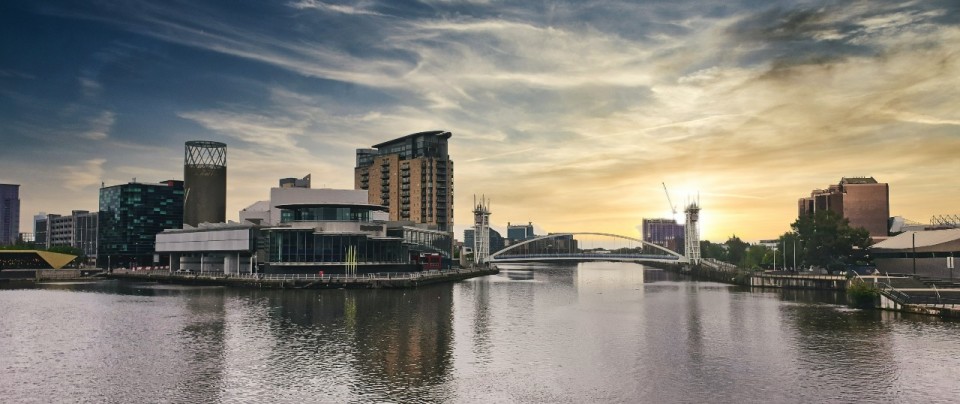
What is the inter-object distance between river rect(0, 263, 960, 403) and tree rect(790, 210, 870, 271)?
5434cm

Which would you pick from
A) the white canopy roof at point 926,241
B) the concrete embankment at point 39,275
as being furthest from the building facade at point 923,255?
the concrete embankment at point 39,275

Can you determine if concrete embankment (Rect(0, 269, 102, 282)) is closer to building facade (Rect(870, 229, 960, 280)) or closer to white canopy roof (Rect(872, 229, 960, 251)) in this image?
building facade (Rect(870, 229, 960, 280))

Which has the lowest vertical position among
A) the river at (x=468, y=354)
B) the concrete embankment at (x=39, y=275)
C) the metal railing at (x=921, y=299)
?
the river at (x=468, y=354)

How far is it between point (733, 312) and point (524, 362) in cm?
4517

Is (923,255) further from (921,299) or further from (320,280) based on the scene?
(320,280)

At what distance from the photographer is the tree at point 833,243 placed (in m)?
139

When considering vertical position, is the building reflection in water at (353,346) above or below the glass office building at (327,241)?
below

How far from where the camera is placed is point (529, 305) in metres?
94.6

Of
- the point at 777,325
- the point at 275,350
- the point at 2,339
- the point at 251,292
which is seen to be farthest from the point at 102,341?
the point at 777,325

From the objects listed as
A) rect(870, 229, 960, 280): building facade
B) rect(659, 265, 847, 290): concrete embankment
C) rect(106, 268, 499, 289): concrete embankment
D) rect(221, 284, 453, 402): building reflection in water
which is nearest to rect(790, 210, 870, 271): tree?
rect(870, 229, 960, 280): building facade

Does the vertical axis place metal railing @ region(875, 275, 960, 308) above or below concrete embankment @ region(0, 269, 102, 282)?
above

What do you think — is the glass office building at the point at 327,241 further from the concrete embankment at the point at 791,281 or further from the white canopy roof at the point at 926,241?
the white canopy roof at the point at 926,241

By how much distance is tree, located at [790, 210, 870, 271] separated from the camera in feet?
457

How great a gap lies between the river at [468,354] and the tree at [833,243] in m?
54.3
